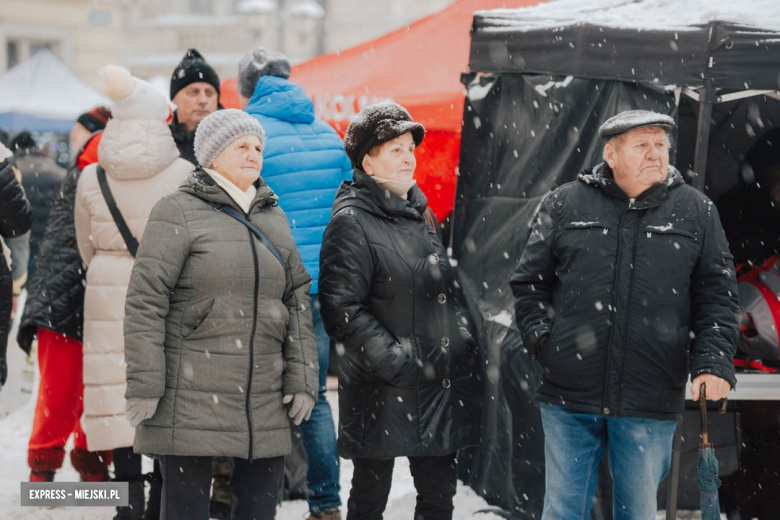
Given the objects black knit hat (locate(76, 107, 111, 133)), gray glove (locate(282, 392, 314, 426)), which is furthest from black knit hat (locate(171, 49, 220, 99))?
gray glove (locate(282, 392, 314, 426))

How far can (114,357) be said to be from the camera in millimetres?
4242

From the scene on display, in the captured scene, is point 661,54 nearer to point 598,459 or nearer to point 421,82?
point 598,459

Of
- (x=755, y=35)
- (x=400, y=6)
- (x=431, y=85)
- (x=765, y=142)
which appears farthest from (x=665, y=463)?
(x=400, y=6)

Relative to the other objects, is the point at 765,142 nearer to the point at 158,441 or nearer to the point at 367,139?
the point at 367,139

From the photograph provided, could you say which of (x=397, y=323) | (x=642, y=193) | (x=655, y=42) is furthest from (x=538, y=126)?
(x=397, y=323)

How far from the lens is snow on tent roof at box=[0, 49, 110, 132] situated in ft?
46.2

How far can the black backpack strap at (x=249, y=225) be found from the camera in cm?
332

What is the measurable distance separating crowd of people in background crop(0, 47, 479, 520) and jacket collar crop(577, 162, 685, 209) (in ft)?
2.15

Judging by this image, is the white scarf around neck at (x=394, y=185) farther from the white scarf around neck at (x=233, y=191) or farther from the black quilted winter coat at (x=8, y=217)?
the black quilted winter coat at (x=8, y=217)

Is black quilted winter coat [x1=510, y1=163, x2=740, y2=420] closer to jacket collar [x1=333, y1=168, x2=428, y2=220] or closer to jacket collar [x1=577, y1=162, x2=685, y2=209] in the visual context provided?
jacket collar [x1=577, y1=162, x2=685, y2=209]

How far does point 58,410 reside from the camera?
16.1ft

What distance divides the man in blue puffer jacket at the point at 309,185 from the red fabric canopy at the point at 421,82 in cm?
199

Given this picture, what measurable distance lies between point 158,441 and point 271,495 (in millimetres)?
467

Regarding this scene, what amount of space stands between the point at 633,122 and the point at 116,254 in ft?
7.74
